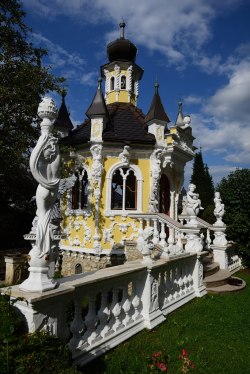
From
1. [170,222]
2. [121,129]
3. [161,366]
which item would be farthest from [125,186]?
[161,366]

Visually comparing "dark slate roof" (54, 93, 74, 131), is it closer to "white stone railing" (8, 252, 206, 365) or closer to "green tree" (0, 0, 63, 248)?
"green tree" (0, 0, 63, 248)

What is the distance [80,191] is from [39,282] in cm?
936

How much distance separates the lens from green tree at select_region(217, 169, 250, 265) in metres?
12.0

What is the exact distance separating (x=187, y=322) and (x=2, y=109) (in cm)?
979

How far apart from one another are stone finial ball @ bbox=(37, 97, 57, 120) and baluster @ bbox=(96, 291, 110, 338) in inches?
105

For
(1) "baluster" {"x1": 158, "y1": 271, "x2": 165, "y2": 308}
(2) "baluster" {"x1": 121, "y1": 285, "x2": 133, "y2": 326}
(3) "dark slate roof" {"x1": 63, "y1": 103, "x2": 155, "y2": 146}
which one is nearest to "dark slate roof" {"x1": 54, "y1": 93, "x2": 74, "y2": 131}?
(3) "dark slate roof" {"x1": 63, "y1": 103, "x2": 155, "y2": 146}

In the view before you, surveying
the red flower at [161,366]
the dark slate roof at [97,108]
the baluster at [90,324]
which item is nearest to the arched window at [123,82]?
the dark slate roof at [97,108]

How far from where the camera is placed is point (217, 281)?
8.40m

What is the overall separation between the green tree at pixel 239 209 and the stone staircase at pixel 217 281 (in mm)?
2474

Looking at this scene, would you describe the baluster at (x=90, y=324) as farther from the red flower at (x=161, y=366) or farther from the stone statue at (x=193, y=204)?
the stone statue at (x=193, y=204)

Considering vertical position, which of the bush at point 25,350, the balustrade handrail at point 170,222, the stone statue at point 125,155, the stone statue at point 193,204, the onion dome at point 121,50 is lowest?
the bush at point 25,350

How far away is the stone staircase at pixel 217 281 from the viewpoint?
8.00 m

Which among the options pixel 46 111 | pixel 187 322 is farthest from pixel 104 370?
pixel 46 111

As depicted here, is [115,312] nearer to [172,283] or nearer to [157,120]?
[172,283]
